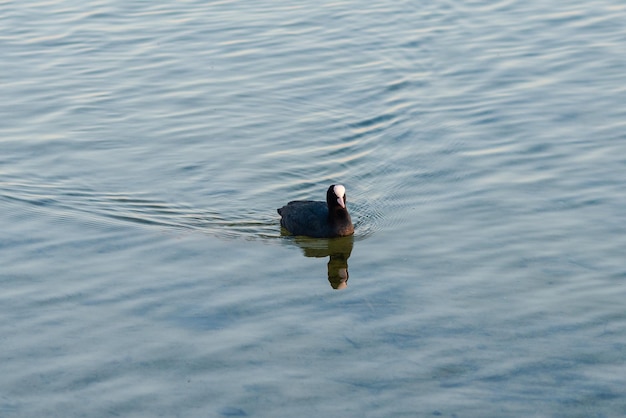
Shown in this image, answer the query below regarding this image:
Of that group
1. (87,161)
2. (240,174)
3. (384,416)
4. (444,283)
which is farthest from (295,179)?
(384,416)

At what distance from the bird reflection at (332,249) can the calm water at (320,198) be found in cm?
5

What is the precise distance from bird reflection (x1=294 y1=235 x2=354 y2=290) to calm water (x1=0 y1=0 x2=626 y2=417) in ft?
0.16

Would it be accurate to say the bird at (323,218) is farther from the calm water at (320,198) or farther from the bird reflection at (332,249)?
the calm water at (320,198)

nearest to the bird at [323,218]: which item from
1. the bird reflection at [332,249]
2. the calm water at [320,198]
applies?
the bird reflection at [332,249]

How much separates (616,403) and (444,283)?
126 inches

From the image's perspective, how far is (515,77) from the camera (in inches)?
803

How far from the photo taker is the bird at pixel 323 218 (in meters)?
14.4

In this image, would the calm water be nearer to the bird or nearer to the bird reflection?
the bird reflection

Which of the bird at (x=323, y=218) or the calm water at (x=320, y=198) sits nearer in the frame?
the calm water at (x=320, y=198)

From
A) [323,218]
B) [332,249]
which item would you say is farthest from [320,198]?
[332,249]

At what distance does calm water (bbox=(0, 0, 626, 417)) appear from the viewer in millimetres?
10609

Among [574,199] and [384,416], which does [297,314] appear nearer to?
[384,416]

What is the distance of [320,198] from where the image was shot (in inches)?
640

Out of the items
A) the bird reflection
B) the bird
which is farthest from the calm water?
the bird
